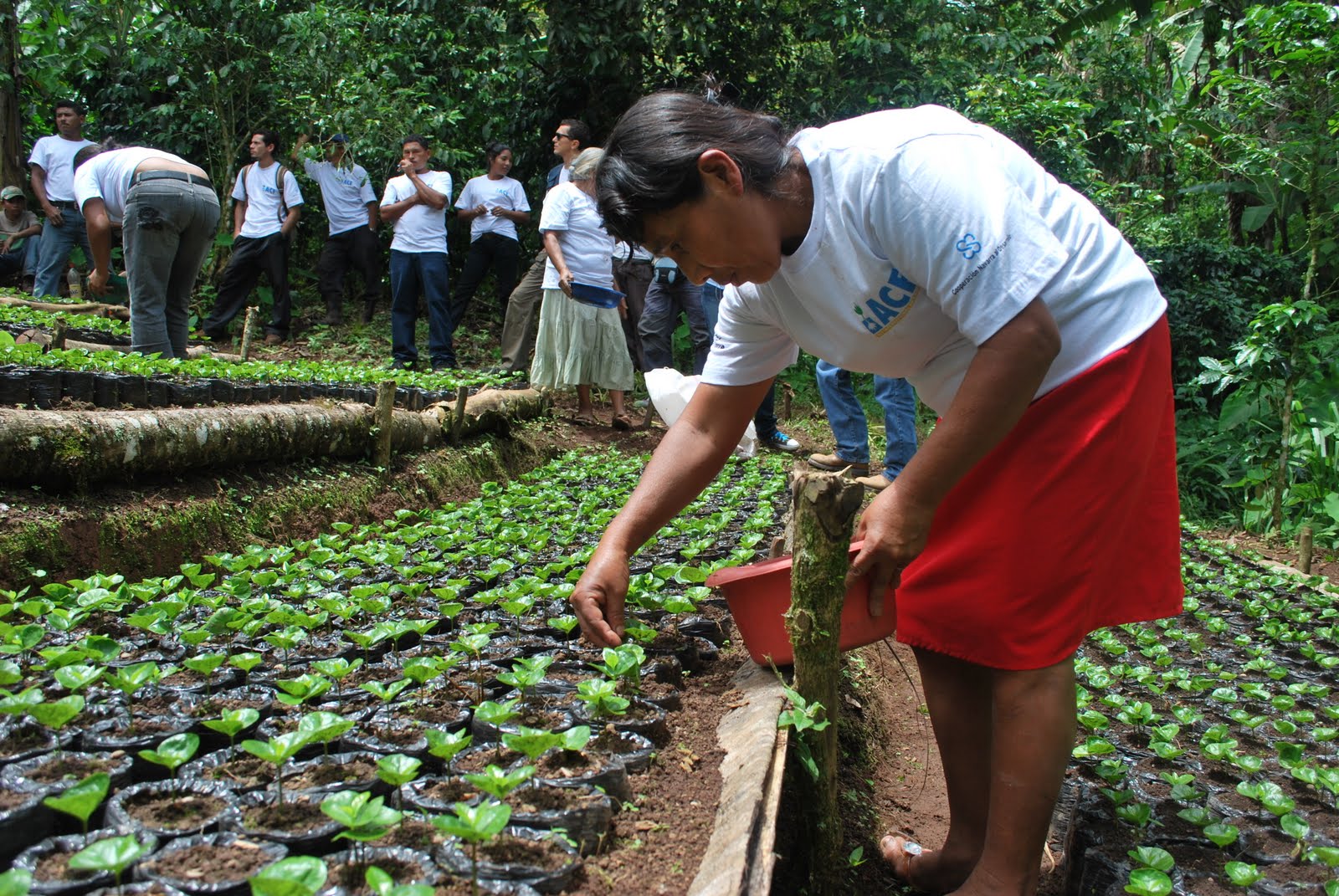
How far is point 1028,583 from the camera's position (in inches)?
68.2

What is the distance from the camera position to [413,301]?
888cm

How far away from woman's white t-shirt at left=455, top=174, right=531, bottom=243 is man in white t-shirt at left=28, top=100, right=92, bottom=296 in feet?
11.6

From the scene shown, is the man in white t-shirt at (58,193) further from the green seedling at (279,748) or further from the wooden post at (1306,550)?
the wooden post at (1306,550)

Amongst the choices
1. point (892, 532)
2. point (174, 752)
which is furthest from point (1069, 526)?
point (174, 752)

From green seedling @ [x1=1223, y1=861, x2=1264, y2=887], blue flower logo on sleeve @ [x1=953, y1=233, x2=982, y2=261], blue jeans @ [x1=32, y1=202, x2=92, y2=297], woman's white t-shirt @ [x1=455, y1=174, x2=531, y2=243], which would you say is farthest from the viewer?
blue jeans @ [x1=32, y1=202, x2=92, y2=297]

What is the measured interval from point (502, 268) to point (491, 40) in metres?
3.27

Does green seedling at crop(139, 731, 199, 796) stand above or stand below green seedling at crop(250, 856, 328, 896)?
below

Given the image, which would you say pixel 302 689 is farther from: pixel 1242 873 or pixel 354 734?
pixel 1242 873

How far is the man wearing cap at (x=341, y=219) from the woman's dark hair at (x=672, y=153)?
872 cm

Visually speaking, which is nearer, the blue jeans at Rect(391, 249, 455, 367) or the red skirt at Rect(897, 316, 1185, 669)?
the red skirt at Rect(897, 316, 1185, 669)

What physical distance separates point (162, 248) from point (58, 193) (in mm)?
5119

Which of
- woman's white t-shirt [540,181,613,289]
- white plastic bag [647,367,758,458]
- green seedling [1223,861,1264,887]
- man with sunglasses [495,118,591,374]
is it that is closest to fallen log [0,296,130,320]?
man with sunglasses [495,118,591,374]

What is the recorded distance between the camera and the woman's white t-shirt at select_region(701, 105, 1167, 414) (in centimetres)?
157

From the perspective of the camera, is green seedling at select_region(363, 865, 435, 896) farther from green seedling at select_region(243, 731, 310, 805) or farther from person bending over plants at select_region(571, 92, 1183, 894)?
person bending over plants at select_region(571, 92, 1183, 894)
